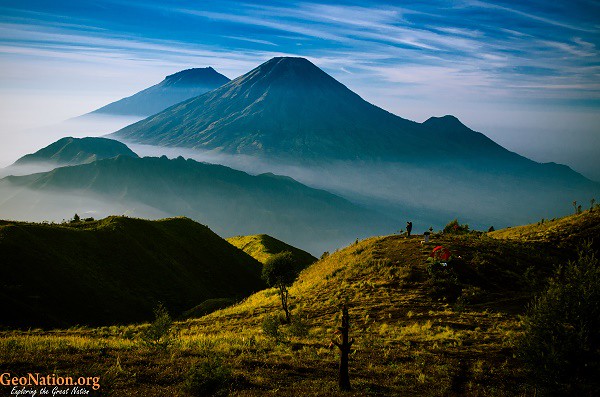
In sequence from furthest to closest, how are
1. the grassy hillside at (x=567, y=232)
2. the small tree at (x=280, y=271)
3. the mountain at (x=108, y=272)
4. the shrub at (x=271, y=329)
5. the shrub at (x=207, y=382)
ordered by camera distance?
the grassy hillside at (x=567, y=232)
the mountain at (x=108, y=272)
the small tree at (x=280, y=271)
the shrub at (x=271, y=329)
the shrub at (x=207, y=382)

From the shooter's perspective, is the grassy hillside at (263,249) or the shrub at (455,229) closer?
the shrub at (455,229)

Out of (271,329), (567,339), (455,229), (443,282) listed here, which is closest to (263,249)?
(455,229)

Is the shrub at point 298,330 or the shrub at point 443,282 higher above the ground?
the shrub at point 443,282

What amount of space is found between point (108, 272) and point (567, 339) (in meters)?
45.0

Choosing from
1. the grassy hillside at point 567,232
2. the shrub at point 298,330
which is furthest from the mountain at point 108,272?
the grassy hillside at point 567,232

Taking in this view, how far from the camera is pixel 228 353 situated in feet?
65.3

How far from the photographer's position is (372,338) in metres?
24.0

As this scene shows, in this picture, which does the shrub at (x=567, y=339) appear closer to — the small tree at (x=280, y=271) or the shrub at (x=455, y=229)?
the small tree at (x=280, y=271)

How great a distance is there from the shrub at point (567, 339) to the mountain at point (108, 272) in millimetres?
35044

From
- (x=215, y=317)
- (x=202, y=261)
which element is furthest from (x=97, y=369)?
(x=202, y=261)

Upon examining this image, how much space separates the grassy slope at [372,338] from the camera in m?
16.2

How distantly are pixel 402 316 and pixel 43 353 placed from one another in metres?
22.0

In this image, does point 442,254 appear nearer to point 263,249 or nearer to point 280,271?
point 280,271

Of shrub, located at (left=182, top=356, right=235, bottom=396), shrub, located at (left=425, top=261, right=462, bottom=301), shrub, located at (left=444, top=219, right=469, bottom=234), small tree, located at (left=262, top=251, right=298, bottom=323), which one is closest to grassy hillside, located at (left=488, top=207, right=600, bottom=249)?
shrub, located at (left=444, top=219, right=469, bottom=234)
